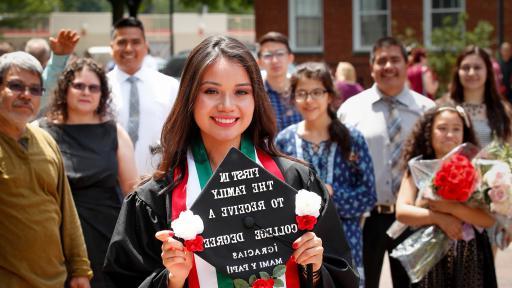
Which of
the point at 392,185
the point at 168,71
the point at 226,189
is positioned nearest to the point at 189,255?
the point at 226,189

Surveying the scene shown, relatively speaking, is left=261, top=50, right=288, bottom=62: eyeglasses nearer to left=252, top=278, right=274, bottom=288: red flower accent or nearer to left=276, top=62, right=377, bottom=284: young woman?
left=276, top=62, right=377, bottom=284: young woman

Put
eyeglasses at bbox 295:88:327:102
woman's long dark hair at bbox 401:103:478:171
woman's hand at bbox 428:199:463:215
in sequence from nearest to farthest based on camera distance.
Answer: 1. woman's hand at bbox 428:199:463:215
2. woman's long dark hair at bbox 401:103:478:171
3. eyeglasses at bbox 295:88:327:102

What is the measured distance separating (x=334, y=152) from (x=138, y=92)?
1547 millimetres

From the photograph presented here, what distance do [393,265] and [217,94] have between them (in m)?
3.51

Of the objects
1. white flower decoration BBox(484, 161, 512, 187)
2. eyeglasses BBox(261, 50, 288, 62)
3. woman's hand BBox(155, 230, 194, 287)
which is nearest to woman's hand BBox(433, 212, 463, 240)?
white flower decoration BBox(484, 161, 512, 187)

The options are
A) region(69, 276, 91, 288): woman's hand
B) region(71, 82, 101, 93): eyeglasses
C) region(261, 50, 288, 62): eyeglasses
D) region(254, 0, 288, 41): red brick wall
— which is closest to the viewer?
region(69, 276, 91, 288): woman's hand

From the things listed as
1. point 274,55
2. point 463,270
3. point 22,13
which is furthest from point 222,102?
point 22,13

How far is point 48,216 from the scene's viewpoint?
17.4ft

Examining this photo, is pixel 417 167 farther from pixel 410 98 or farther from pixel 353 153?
pixel 410 98

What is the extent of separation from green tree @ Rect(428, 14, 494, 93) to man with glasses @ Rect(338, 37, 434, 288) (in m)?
14.4

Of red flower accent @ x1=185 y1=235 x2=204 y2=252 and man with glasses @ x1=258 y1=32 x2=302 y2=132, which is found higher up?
man with glasses @ x1=258 y1=32 x2=302 y2=132

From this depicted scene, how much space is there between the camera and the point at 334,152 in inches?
265

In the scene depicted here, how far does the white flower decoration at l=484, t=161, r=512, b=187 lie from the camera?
6.00 metres

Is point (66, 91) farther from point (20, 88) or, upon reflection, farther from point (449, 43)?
point (449, 43)
